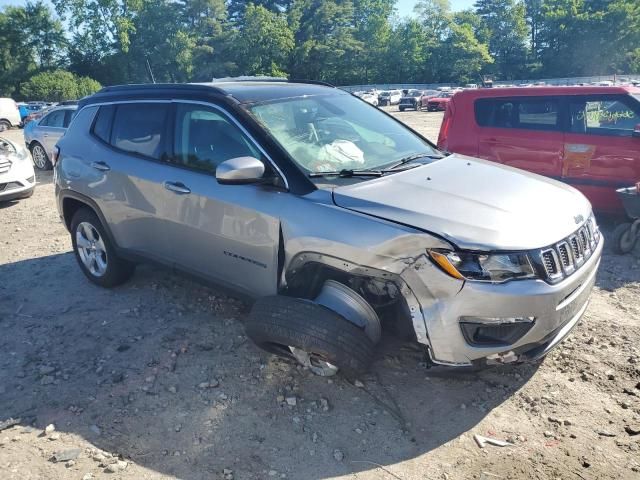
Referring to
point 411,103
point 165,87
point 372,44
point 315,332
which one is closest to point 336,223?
Answer: point 315,332

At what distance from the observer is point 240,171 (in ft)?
10.2

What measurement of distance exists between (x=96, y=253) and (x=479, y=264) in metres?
3.59

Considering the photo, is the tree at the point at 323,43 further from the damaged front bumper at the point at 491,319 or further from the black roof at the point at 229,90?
the damaged front bumper at the point at 491,319

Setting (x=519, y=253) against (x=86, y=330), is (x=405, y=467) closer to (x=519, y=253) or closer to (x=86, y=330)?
(x=519, y=253)

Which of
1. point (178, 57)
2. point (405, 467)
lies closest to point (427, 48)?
point (178, 57)

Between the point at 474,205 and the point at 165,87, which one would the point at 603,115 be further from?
the point at 165,87

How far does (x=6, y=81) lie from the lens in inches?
2343

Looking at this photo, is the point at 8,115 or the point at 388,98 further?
the point at 388,98

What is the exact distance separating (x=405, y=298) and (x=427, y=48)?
82.6 meters

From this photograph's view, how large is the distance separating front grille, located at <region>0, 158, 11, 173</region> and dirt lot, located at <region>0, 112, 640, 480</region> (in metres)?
4.89

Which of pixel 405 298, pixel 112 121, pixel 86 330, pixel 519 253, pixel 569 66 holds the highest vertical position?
pixel 112 121

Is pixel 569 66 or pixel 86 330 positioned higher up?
pixel 86 330

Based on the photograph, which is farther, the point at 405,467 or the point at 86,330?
the point at 86,330

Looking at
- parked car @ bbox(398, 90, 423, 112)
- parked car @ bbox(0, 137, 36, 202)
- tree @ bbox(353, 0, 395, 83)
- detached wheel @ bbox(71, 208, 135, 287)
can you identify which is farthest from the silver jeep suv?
tree @ bbox(353, 0, 395, 83)
